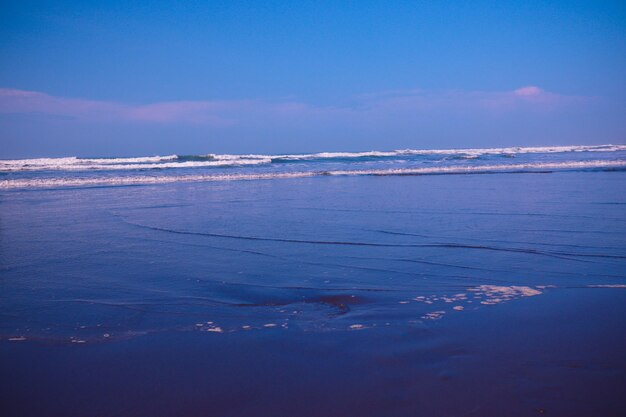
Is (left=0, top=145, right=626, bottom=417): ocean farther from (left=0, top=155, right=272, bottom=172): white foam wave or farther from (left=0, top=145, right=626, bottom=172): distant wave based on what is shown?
(left=0, top=145, right=626, bottom=172): distant wave

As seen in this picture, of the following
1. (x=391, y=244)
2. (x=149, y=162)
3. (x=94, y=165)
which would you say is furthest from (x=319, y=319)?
(x=149, y=162)

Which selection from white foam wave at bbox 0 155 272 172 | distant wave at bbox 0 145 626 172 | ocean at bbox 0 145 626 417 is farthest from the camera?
distant wave at bbox 0 145 626 172

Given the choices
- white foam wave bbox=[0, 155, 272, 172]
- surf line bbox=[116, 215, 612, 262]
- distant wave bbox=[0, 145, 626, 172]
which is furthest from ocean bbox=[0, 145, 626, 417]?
distant wave bbox=[0, 145, 626, 172]

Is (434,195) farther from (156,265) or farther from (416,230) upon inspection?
(156,265)

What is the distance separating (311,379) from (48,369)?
2.06 metres

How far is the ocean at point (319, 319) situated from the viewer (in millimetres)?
3055

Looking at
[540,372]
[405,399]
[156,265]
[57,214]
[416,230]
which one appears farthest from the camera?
[57,214]

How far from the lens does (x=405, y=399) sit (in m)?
2.99

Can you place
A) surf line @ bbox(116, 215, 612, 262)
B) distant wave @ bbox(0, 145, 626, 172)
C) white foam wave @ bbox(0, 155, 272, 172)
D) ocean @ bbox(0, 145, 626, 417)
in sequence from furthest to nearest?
distant wave @ bbox(0, 145, 626, 172)
white foam wave @ bbox(0, 155, 272, 172)
surf line @ bbox(116, 215, 612, 262)
ocean @ bbox(0, 145, 626, 417)

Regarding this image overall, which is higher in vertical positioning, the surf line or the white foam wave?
the white foam wave

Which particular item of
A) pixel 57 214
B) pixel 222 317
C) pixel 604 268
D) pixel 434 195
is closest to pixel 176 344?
pixel 222 317

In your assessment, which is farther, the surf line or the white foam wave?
the white foam wave

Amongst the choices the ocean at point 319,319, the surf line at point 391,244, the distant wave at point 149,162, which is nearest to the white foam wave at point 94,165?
the distant wave at point 149,162

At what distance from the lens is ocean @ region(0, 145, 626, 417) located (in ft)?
10.0
